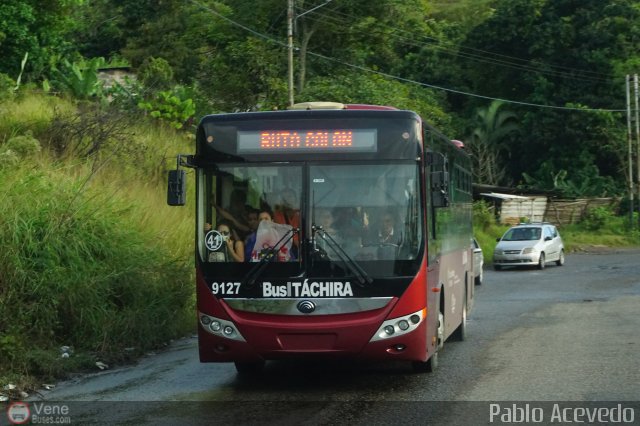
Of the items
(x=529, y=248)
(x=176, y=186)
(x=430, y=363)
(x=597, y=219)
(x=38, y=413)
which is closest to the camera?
(x=38, y=413)

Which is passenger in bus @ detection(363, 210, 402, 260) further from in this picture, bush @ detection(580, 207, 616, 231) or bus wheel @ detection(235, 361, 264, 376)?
bush @ detection(580, 207, 616, 231)

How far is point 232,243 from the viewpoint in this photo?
412 inches

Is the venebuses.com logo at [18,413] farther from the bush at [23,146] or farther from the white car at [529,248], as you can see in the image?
the white car at [529,248]

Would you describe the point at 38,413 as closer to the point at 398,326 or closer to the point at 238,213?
the point at 238,213

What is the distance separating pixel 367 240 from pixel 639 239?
43.6m

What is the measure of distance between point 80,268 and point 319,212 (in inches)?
210

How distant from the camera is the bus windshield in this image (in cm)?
1020

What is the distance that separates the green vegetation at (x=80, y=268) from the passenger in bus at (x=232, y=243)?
2755 millimetres

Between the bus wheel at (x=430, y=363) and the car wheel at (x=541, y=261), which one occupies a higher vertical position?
the car wheel at (x=541, y=261)

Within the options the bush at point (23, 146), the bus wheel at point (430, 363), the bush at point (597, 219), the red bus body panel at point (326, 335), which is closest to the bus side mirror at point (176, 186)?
the red bus body panel at point (326, 335)

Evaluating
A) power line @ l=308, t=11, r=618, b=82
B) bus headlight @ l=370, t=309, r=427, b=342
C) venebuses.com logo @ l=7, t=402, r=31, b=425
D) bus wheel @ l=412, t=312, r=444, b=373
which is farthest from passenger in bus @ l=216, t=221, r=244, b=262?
power line @ l=308, t=11, r=618, b=82

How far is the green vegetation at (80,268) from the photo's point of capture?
12.9m

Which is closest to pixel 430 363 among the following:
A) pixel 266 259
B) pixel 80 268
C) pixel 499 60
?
pixel 266 259

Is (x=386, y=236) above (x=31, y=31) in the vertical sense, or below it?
below
